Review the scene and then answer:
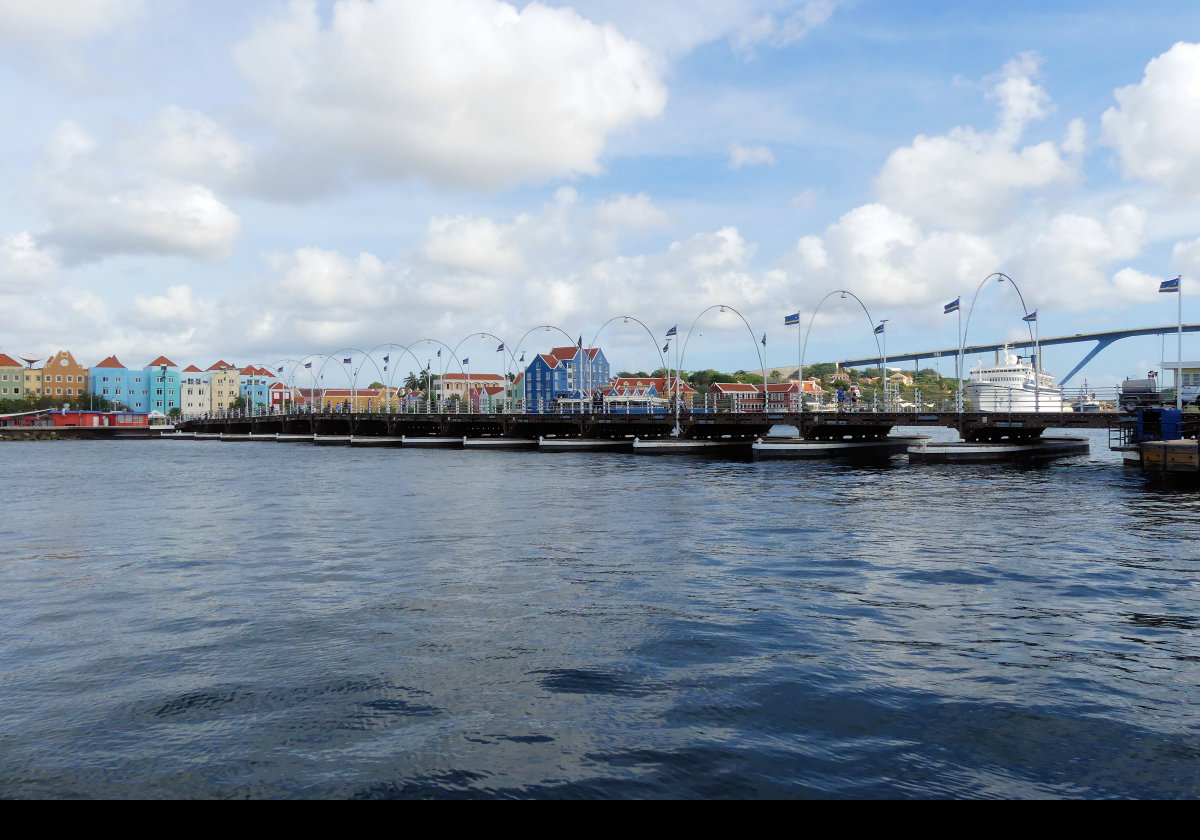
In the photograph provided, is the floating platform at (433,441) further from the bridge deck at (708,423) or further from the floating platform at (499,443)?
the floating platform at (499,443)

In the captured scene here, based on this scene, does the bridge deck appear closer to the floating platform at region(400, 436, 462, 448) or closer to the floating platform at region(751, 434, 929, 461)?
the floating platform at region(751, 434, 929, 461)

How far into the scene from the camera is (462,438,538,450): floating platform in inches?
3972

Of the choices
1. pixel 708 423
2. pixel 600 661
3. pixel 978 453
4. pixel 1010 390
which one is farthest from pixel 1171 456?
pixel 600 661

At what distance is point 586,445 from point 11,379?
563 ft

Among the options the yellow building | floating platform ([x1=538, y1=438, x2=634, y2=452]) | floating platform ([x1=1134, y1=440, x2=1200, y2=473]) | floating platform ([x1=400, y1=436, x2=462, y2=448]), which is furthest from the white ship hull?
the yellow building

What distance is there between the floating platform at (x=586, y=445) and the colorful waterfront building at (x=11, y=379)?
526 feet

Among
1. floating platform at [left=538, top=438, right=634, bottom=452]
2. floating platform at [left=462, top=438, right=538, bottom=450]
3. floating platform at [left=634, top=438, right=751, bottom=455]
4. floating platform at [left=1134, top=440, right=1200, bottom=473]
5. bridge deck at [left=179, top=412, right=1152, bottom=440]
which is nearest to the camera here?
floating platform at [left=1134, top=440, right=1200, bottom=473]

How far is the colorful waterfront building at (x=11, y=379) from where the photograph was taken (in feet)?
609

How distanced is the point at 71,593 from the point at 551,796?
48.8 feet

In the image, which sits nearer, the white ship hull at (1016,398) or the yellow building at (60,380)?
the white ship hull at (1016,398)

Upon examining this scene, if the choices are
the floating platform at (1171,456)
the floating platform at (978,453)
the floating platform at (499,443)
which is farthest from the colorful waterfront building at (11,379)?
the floating platform at (1171,456)

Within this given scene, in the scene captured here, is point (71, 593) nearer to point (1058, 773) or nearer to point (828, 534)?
point (1058, 773)

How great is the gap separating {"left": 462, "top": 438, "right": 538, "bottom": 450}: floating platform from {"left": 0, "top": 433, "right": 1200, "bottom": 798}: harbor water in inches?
2859

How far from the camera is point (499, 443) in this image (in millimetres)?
100812
